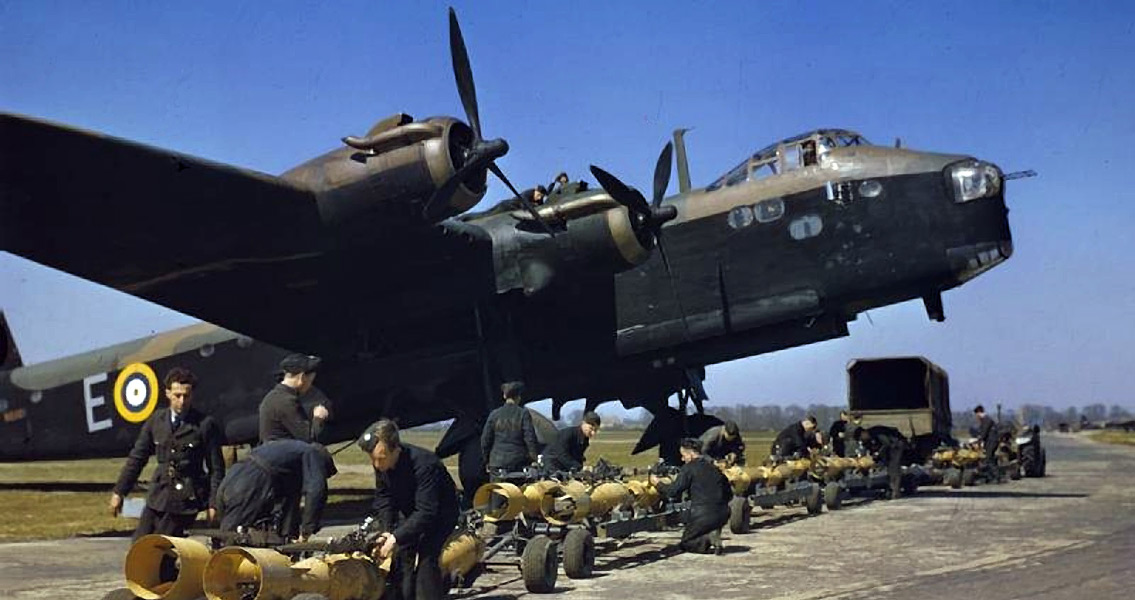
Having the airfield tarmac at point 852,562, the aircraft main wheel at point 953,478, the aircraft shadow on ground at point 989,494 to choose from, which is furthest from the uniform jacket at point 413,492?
the aircraft main wheel at point 953,478

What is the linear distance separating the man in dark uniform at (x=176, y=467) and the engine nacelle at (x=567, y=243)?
8900 millimetres

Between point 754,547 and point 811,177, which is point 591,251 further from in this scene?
point 754,547

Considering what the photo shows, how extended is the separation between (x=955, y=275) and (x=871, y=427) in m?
6.78

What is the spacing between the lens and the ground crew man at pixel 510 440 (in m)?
12.8

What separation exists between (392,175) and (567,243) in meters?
3.71

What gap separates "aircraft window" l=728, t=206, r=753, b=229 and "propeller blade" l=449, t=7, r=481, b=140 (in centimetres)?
514

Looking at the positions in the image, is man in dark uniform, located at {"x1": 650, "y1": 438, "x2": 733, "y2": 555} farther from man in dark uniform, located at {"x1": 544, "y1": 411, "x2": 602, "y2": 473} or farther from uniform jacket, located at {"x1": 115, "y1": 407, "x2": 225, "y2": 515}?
uniform jacket, located at {"x1": 115, "y1": 407, "x2": 225, "y2": 515}

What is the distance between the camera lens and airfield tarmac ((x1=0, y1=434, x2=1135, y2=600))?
9883 millimetres

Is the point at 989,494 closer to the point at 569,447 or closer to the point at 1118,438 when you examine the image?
the point at 569,447

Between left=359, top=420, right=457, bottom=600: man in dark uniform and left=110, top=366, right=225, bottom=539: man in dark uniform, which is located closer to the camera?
left=359, top=420, right=457, bottom=600: man in dark uniform

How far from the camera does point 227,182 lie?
14719mm

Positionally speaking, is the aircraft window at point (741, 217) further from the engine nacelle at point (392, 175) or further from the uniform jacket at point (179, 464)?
the uniform jacket at point (179, 464)

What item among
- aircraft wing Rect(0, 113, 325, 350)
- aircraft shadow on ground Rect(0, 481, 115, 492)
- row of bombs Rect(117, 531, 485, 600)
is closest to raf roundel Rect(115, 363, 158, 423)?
aircraft wing Rect(0, 113, 325, 350)

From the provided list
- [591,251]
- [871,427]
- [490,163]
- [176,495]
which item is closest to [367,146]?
[490,163]
